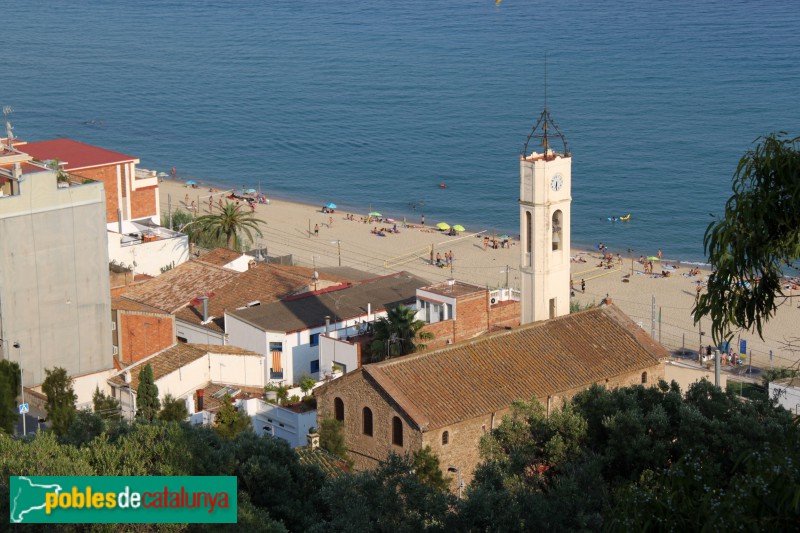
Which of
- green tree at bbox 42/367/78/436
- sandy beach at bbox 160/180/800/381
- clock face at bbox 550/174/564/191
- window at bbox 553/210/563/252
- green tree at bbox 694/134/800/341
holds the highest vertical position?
green tree at bbox 694/134/800/341

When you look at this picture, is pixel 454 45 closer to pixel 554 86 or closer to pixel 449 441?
pixel 554 86

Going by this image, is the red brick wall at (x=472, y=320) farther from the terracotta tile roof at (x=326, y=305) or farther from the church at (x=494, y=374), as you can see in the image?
the terracotta tile roof at (x=326, y=305)

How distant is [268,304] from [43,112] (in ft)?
291

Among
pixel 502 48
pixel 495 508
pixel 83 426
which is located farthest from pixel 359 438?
pixel 502 48

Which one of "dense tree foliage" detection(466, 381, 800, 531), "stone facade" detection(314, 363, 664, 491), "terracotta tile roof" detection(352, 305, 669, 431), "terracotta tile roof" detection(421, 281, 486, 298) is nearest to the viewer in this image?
"dense tree foliage" detection(466, 381, 800, 531)

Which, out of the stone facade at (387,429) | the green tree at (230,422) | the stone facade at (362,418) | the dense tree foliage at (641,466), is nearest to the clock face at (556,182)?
the stone facade at (387,429)

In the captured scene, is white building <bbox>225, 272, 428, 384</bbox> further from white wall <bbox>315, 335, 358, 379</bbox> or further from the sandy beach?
the sandy beach

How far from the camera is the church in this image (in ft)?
94.9

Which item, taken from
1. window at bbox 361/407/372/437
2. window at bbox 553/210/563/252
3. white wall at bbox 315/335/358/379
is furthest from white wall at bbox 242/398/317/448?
window at bbox 553/210/563/252

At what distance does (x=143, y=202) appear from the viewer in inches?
2274

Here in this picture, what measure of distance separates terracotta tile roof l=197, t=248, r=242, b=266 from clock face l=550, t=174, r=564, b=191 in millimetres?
17375

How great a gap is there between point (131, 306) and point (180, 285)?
3543 mm

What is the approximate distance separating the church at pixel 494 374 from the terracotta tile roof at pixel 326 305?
7056 millimetres

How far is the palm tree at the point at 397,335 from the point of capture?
35.0m
